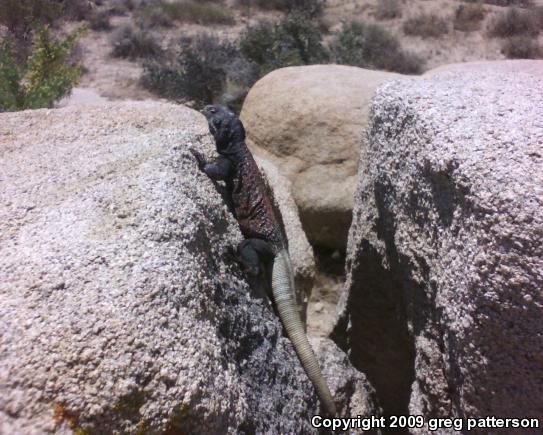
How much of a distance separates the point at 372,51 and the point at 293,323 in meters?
10.9

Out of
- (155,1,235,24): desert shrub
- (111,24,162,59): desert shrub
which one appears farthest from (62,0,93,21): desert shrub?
(111,24,162,59): desert shrub

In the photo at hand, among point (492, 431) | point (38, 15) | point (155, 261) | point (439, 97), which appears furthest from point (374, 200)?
point (38, 15)

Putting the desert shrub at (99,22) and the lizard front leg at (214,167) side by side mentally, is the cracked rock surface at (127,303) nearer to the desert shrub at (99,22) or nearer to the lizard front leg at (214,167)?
the lizard front leg at (214,167)

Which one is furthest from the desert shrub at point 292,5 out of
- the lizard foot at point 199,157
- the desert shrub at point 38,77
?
the lizard foot at point 199,157

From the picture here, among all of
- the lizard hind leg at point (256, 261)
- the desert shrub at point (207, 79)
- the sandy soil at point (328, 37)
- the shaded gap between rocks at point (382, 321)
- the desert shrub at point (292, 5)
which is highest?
the lizard hind leg at point (256, 261)

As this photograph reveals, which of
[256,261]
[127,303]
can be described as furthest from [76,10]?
[127,303]

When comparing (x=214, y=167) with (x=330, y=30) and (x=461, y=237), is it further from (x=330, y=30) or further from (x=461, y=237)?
(x=330, y=30)

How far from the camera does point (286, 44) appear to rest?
33.4ft

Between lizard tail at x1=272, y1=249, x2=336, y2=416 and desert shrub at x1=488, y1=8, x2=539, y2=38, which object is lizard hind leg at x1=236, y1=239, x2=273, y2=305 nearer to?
lizard tail at x1=272, y1=249, x2=336, y2=416

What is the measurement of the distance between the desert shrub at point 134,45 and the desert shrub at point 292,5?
4.80 metres

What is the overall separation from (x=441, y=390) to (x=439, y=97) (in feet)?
4.49

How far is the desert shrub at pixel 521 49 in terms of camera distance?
37.7 feet

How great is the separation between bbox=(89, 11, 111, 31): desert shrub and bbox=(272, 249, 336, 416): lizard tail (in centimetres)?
1286

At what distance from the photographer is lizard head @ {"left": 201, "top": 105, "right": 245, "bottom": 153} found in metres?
2.84
